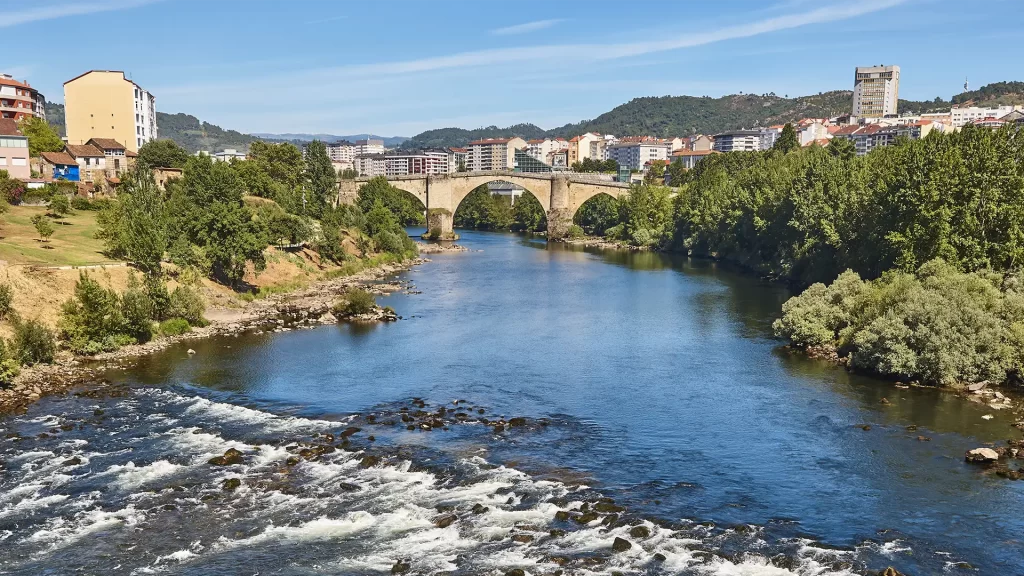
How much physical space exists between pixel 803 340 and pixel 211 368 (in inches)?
1011

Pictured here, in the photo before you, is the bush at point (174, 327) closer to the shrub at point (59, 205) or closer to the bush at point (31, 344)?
the bush at point (31, 344)

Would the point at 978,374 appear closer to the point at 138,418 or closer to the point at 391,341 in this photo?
the point at 391,341

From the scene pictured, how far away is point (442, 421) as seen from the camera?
25984 mm

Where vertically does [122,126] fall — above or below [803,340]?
above

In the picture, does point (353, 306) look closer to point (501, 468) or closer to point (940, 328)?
point (501, 468)

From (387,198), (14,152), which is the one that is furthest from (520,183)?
(14,152)

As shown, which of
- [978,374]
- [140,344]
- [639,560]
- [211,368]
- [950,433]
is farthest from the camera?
[140,344]

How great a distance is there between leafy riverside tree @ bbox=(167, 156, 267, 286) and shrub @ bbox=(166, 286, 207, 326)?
16.0 ft

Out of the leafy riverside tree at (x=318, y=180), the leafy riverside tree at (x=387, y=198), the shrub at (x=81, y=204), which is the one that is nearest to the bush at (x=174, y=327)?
the shrub at (x=81, y=204)

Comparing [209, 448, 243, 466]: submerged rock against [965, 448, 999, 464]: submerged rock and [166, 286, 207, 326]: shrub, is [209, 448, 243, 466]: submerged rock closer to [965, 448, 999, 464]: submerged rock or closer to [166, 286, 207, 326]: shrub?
[166, 286, 207, 326]: shrub

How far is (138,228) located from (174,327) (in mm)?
5916

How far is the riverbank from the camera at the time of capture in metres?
28.6

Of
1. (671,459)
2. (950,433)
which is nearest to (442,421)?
(671,459)

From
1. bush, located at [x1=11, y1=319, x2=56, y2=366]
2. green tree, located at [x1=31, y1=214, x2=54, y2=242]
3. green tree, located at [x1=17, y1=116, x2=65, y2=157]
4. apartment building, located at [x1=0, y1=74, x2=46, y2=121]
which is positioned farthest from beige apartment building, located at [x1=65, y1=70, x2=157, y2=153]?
bush, located at [x1=11, y1=319, x2=56, y2=366]
